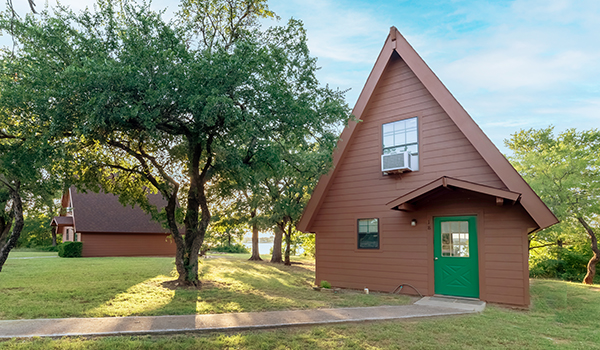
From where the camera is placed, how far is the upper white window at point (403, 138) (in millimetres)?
10578

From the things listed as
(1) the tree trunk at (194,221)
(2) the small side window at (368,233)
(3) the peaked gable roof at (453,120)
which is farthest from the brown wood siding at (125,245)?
(2) the small side window at (368,233)

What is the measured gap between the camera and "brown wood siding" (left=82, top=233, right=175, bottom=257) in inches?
1033

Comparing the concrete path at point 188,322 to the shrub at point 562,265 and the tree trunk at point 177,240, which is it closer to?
the tree trunk at point 177,240

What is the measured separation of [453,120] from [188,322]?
7.96 m

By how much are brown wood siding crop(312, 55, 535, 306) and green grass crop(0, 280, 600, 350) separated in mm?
1690

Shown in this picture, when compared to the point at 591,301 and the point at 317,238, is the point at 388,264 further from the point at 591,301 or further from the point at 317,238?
the point at 591,301

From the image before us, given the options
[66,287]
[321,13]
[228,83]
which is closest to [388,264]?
[228,83]

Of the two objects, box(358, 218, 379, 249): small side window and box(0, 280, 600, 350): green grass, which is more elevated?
box(358, 218, 379, 249): small side window

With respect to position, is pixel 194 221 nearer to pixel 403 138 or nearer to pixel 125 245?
pixel 403 138

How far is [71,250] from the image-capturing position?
2514 centimetres

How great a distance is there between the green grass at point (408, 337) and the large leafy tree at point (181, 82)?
4480mm

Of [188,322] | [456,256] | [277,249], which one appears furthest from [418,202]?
[277,249]

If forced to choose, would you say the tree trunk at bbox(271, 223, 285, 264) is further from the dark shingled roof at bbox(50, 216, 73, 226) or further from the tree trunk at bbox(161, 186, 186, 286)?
the dark shingled roof at bbox(50, 216, 73, 226)

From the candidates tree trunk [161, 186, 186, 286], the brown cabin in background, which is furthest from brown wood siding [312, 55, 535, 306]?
the brown cabin in background
